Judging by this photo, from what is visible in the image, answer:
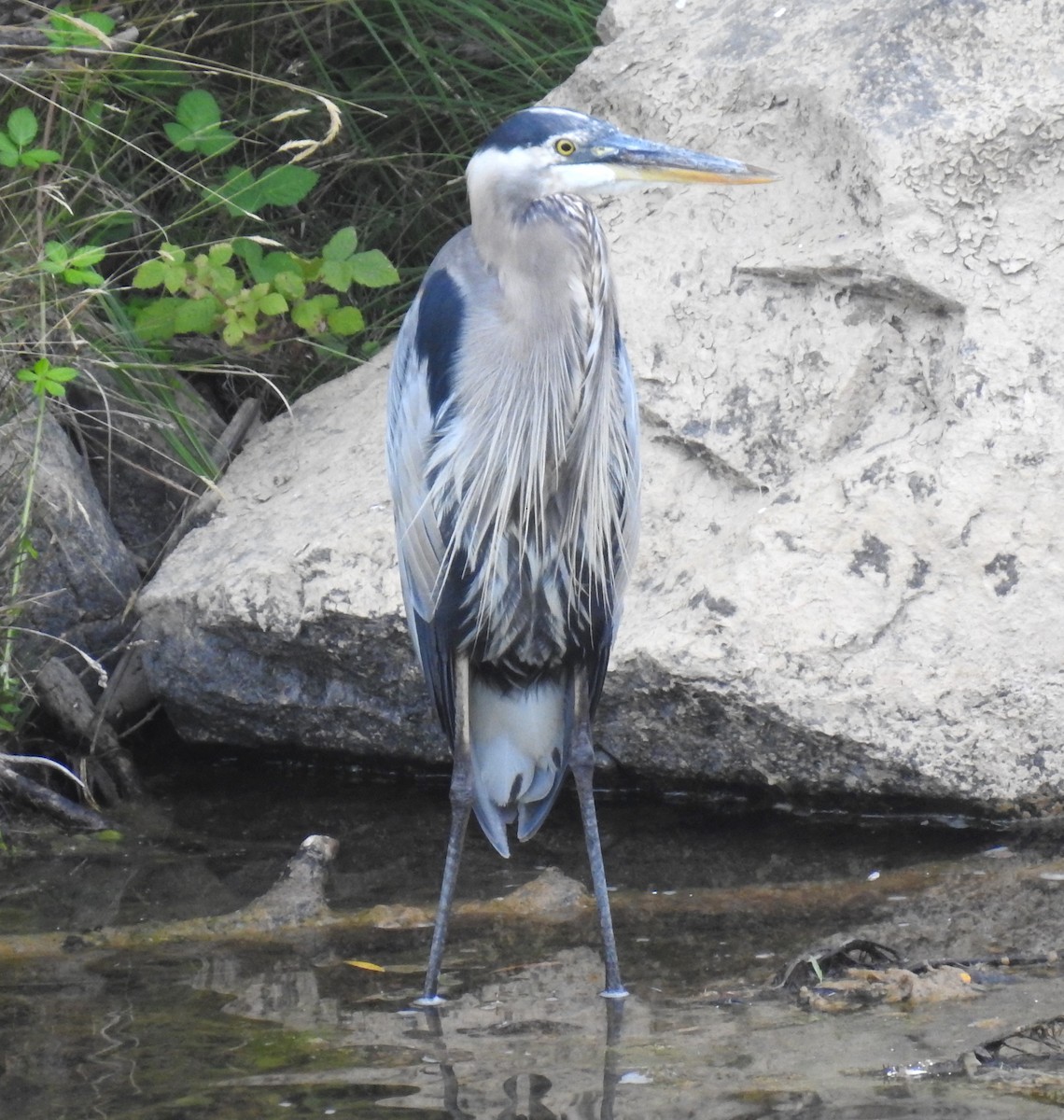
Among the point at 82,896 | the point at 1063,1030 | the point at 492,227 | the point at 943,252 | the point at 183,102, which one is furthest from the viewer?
the point at 183,102

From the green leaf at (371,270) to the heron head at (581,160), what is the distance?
5.11ft

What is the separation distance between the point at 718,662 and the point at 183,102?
219cm

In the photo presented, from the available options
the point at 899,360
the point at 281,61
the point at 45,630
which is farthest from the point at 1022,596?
the point at 281,61

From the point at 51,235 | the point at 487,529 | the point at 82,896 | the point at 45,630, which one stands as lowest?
the point at 82,896

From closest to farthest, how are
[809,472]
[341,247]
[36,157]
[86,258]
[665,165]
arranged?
1. [665,165]
2. [86,258]
3. [809,472]
4. [36,157]
5. [341,247]

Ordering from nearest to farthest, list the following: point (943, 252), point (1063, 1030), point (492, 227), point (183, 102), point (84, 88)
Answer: point (1063, 1030), point (492, 227), point (943, 252), point (84, 88), point (183, 102)

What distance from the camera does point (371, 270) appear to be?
14.6 feet

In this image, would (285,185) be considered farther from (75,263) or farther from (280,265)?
(75,263)

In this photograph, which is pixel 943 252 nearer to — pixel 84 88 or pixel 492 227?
pixel 492 227

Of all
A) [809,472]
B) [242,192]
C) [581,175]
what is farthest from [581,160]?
[242,192]

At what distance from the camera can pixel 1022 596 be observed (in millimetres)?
3553

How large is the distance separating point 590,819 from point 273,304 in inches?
70.4

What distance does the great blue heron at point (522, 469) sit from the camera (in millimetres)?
2924

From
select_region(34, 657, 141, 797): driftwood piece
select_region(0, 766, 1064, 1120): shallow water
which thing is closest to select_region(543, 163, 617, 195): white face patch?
select_region(0, 766, 1064, 1120): shallow water
